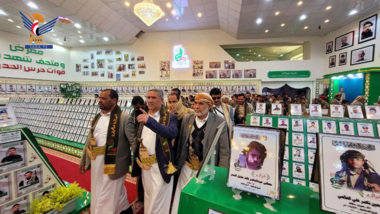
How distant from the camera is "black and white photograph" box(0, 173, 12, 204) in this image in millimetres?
1080

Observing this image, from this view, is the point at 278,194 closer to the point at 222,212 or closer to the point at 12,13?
the point at 222,212

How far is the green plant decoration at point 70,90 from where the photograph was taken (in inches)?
434

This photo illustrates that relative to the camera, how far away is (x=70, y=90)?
11.2 metres

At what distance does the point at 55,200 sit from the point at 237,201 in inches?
57.2

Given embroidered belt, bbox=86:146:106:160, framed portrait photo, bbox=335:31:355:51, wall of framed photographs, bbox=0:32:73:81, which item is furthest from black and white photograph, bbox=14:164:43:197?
wall of framed photographs, bbox=0:32:73:81

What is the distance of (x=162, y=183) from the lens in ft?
5.41

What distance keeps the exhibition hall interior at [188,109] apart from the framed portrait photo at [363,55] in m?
0.05

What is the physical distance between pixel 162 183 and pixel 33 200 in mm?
1014

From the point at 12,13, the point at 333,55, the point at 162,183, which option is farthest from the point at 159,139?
the point at 333,55

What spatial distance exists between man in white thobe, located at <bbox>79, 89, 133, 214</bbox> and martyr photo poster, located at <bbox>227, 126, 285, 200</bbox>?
1442 mm

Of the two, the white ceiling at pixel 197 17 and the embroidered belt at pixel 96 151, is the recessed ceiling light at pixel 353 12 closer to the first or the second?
the white ceiling at pixel 197 17

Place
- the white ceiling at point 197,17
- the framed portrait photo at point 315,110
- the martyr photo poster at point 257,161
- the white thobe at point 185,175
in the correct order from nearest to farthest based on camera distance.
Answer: the martyr photo poster at point 257,161 < the white thobe at point 185,175 < the framed portrait photo at point 315,110 < the white ceiling at point 197,17

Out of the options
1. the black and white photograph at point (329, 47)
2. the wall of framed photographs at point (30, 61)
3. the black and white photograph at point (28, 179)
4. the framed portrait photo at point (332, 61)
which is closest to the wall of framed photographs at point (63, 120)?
the black and white photograph at point (28, 179)

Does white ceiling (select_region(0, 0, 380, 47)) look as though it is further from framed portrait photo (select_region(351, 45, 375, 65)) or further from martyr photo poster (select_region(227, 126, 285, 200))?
martyr photo poster (select_region(227, 126, 285, 200))
